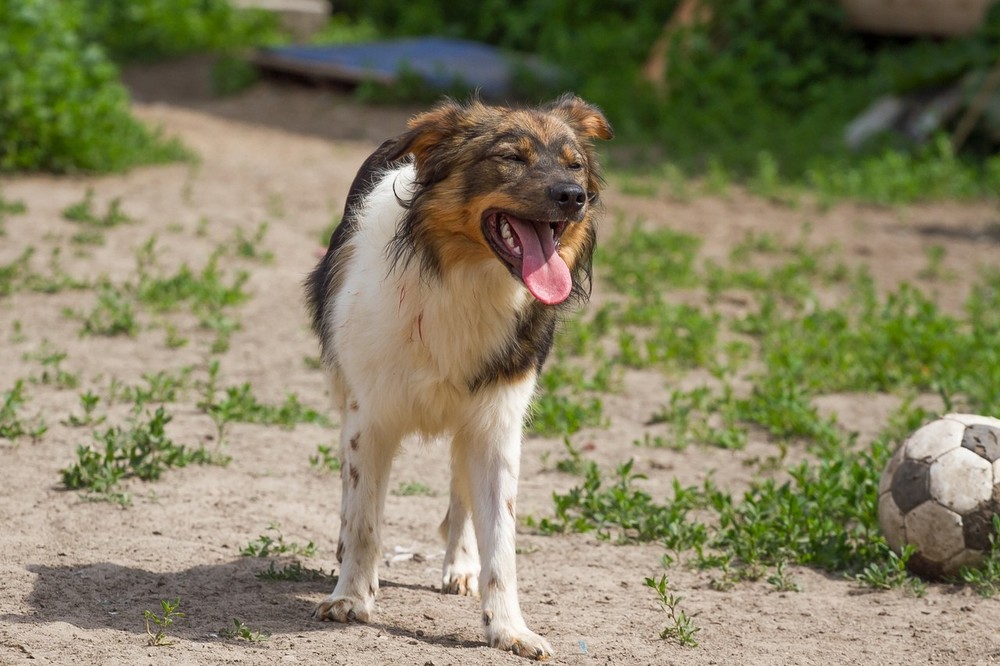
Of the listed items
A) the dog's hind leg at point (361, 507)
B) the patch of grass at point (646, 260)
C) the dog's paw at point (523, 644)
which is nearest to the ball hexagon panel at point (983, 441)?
the dog's paw at point (523, 644)

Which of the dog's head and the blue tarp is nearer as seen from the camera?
the dog's head

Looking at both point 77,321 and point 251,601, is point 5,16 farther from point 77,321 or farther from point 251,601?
point 251,601

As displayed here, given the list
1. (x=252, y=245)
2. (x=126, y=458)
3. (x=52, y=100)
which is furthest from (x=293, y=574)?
(x=52, y=100)

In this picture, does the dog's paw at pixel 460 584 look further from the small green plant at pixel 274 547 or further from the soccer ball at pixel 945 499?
the soccer ball at pixel 945 499

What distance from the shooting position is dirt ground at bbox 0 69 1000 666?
4.18 metres

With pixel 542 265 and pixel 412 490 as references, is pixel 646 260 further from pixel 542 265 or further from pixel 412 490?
pixel 542 265

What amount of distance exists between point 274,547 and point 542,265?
1609 millimetres

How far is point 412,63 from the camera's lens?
49.1ft

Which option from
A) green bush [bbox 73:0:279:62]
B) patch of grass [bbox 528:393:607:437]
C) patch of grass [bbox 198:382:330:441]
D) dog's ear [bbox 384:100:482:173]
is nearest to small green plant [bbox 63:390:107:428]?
patch of grass [bbox 198:382:330:441]

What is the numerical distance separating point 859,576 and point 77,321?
185 inches

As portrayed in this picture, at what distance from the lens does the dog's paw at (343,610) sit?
438 centimetres

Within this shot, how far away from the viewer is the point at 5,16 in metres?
→ 10.1

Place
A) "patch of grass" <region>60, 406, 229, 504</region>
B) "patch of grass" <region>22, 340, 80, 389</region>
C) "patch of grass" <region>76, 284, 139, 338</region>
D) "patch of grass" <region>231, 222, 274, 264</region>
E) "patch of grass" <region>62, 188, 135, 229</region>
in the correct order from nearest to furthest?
1. "patch of grass" <region>60, 406, 229, 504</region>
2. "patch of grass" <region>22, 340, 80, 389</region>
3. "patch of grass" <region>76, 284, 139, 338</region>
4. "patch of grass" <region>231, 222, 274, 264</region>
5. "patch of grass" <region>62, 188, 135, 229</region>

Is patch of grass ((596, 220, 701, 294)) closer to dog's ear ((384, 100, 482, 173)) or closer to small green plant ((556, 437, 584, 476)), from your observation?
small green plant ((556, 437, 584, 476))
